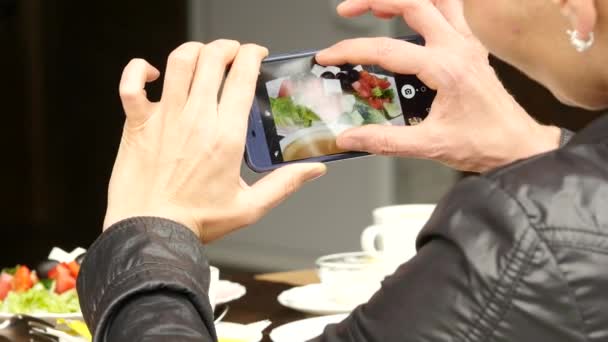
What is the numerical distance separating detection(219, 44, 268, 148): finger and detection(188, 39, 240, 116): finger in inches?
0.4

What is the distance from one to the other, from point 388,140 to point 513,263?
0.51m

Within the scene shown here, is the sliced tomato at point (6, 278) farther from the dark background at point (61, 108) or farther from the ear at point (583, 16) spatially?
the dark background at point (61, 108)

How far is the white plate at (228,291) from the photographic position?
4.67 ft

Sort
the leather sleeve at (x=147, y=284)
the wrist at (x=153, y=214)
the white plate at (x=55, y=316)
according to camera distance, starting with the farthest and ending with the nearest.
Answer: the white plate at (x=55, y=316), the wrist at (x=153, y=214), the leather sleeve at (x=147, y=284)

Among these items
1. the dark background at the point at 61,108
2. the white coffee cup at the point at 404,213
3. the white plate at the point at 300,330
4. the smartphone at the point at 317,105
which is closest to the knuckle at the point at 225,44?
the smartphone at the point at 317,105

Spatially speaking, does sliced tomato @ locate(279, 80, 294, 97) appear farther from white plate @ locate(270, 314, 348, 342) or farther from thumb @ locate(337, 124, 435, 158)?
white plate @ locate(270, 314, 348, 342)

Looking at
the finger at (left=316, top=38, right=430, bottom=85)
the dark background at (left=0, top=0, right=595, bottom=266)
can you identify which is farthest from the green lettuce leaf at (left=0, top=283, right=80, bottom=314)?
the dark background at (left=0, top=0, right=595, bottom=266)

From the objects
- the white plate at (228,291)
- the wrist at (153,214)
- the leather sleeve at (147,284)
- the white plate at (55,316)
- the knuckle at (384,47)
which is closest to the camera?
the leather sleeve at (147,284)

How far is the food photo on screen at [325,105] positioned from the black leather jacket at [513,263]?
480 millimetres

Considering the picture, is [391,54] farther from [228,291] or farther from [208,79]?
[228,291]

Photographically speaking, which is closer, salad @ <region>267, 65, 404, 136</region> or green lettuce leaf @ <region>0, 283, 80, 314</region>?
salad @ <region>267, 65, 404, 136</region>

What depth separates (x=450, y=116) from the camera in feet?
3.82

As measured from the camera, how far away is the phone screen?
1.18 metres

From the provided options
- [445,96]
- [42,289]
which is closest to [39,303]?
[42,289]
